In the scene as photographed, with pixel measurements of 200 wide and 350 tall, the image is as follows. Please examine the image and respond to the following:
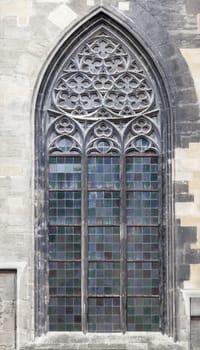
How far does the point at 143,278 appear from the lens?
945cm

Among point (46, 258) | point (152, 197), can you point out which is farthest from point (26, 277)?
point (152, 197)

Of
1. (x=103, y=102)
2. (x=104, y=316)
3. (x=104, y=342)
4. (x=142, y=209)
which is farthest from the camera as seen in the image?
(x=103, y=102)

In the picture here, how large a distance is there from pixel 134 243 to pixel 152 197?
2.71 ft

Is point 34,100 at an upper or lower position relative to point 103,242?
upper

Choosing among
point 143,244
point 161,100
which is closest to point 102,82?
point 161,100

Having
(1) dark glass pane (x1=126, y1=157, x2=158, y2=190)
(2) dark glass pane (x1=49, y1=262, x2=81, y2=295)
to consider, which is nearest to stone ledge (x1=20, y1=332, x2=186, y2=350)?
(2) dark glass pane (x1=49, y1=262, x2=81, y2=295)

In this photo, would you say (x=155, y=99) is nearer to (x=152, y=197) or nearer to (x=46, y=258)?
(x=152, y=197)

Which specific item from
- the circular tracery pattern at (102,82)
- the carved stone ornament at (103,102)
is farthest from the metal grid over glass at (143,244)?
the circular tracery pattern at (102,82)

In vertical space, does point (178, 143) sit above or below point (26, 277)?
above

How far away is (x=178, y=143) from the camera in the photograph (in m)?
9.33

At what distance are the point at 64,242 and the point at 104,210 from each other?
33.6 inches

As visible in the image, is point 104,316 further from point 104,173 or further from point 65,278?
point 104,173

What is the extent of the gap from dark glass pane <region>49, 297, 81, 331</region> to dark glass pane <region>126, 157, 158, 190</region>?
2.14 metres

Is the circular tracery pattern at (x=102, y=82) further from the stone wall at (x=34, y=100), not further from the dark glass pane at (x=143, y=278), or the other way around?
the dark glass pane at (x=143, y=278)
